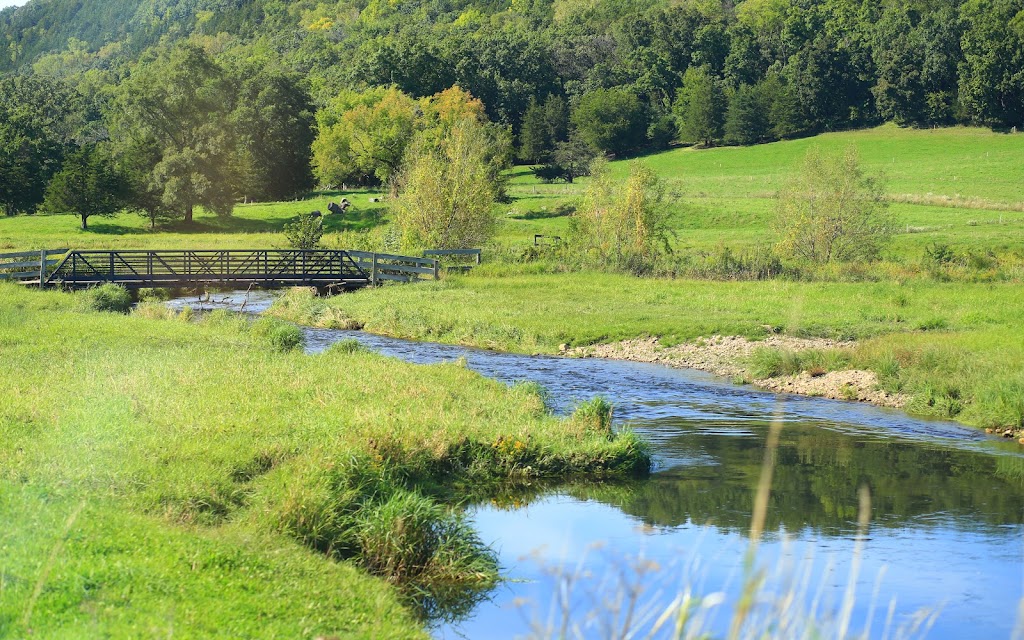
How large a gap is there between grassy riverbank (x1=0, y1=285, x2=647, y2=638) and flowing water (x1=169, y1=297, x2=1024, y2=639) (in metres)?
1.00

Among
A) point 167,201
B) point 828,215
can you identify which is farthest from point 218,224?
point 828,215

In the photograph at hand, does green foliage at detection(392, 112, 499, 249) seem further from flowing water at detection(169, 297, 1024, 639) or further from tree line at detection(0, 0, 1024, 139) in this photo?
tree line at detection(0, 0, 1024, 139)

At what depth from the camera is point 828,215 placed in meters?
45.8

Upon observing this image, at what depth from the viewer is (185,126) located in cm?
8050

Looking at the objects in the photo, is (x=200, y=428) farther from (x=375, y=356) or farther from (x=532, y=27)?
(x=532, y=27)

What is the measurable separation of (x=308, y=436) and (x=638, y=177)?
34.4 m

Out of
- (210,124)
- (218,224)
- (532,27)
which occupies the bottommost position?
(218,224)

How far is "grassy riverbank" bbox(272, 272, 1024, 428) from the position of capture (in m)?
23.7

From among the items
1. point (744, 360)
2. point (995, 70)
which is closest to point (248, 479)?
point (744, 360)

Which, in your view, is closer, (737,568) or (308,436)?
(737,568)

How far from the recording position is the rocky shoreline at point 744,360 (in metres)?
24.6

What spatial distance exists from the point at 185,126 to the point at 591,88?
5827cm

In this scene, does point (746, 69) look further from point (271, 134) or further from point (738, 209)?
point (271, 134)

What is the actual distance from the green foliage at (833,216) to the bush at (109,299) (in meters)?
26.5
